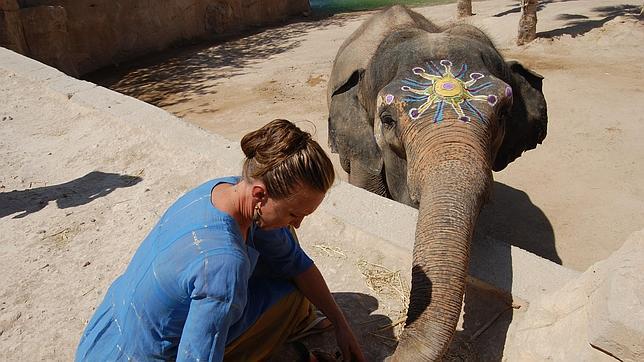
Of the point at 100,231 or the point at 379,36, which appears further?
the point at 379,36

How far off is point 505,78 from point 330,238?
1772mm

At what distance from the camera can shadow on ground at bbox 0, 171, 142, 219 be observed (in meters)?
4.30

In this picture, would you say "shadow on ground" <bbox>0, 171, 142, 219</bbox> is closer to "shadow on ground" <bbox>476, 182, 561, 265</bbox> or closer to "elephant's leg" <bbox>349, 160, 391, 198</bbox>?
"elephant's leg" <bbox>349, 160, 391, 198</bbox>

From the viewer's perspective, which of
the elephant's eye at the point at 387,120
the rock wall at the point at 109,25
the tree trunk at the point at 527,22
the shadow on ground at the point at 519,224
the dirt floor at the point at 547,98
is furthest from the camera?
the tree trunk at the point at 527,22

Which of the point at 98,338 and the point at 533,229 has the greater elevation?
the point at 98,338

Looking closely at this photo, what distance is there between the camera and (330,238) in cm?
358

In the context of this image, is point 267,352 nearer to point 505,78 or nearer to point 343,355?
point 343,355

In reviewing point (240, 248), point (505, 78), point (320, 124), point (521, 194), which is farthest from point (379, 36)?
point (240, 248)

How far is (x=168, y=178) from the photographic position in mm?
4547

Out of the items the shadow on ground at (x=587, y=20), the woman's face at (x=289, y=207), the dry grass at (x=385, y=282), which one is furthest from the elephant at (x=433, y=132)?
the shadow on ground at (x=587, y=20)

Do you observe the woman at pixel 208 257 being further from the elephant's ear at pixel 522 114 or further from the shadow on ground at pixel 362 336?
the elephant's ear at pixel 522 114

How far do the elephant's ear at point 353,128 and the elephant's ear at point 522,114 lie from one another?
99cm

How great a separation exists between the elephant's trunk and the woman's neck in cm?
86

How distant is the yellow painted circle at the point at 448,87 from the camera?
3.24 metres
